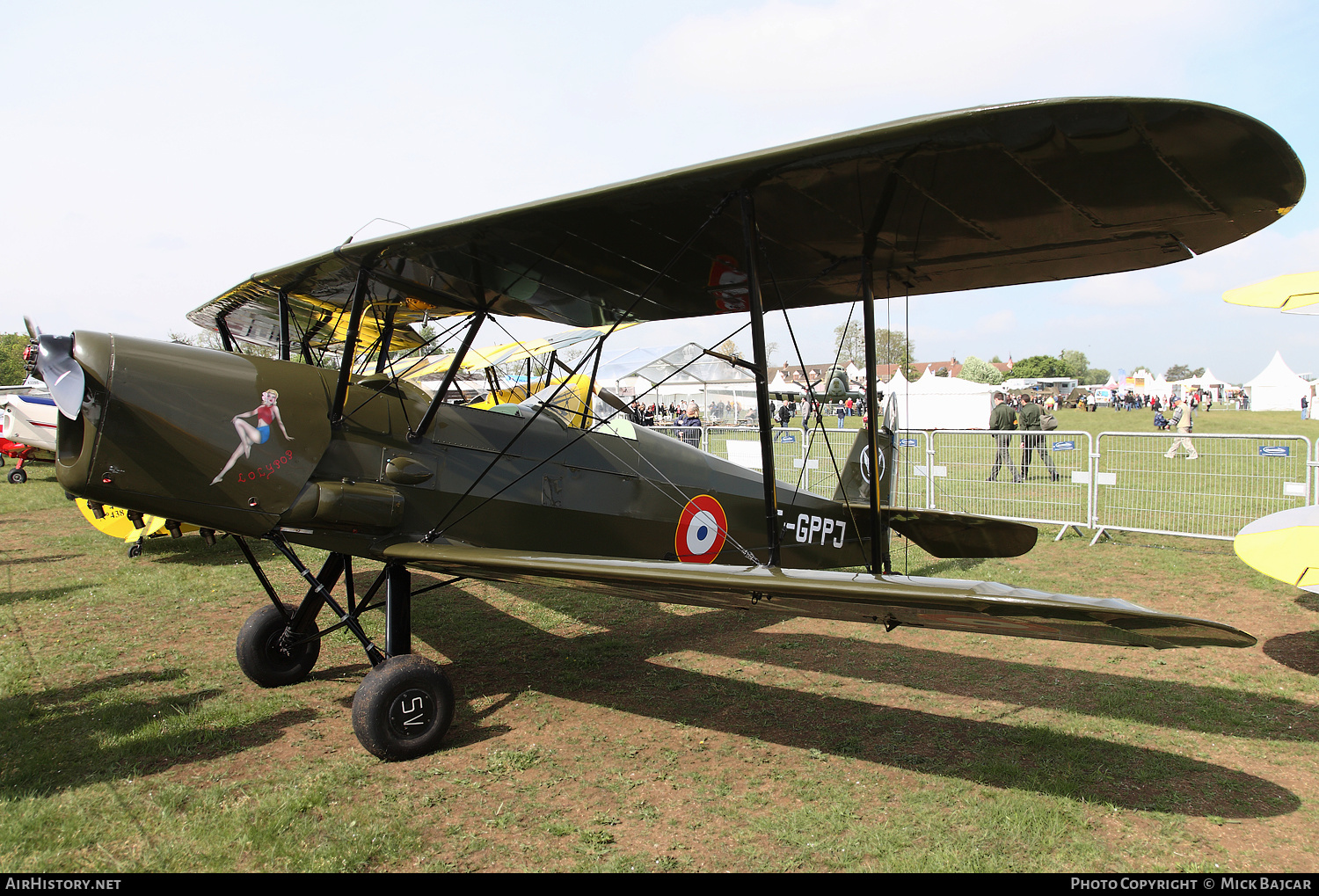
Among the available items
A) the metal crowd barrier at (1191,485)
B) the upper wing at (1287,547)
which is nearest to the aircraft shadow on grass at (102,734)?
the upper wing at (1287,547)

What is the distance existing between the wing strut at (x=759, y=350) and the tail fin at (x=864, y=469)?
2.36m

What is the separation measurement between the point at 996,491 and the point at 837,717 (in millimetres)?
7288

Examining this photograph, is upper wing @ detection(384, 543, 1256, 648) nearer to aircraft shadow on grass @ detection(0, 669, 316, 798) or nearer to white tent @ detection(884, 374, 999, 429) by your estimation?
aircraft shadow on grass @ detection(0, 669, 316, 798)

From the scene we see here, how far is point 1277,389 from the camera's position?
5541cm

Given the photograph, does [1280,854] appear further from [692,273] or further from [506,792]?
[692,273]

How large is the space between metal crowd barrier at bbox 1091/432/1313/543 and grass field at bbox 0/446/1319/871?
7.74ft

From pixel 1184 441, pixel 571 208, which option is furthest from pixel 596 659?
pixel 1184 441

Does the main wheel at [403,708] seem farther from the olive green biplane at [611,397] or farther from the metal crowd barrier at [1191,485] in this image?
the metal crowd barrier at [1191,485]

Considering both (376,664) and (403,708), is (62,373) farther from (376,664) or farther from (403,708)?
(403,708)

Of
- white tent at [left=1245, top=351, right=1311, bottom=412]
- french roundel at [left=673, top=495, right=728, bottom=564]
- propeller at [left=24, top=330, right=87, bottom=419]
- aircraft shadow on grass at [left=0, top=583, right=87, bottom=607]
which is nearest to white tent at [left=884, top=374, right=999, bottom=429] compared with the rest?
french roundel at [left=673, top=495, right=728, bottom=564]

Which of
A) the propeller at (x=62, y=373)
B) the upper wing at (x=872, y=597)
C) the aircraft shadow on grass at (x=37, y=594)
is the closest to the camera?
the upper wing at (x=872, y=597)

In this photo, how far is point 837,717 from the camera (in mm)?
4430

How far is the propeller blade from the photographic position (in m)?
3.35

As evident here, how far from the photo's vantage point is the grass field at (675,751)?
2973 millimetres
